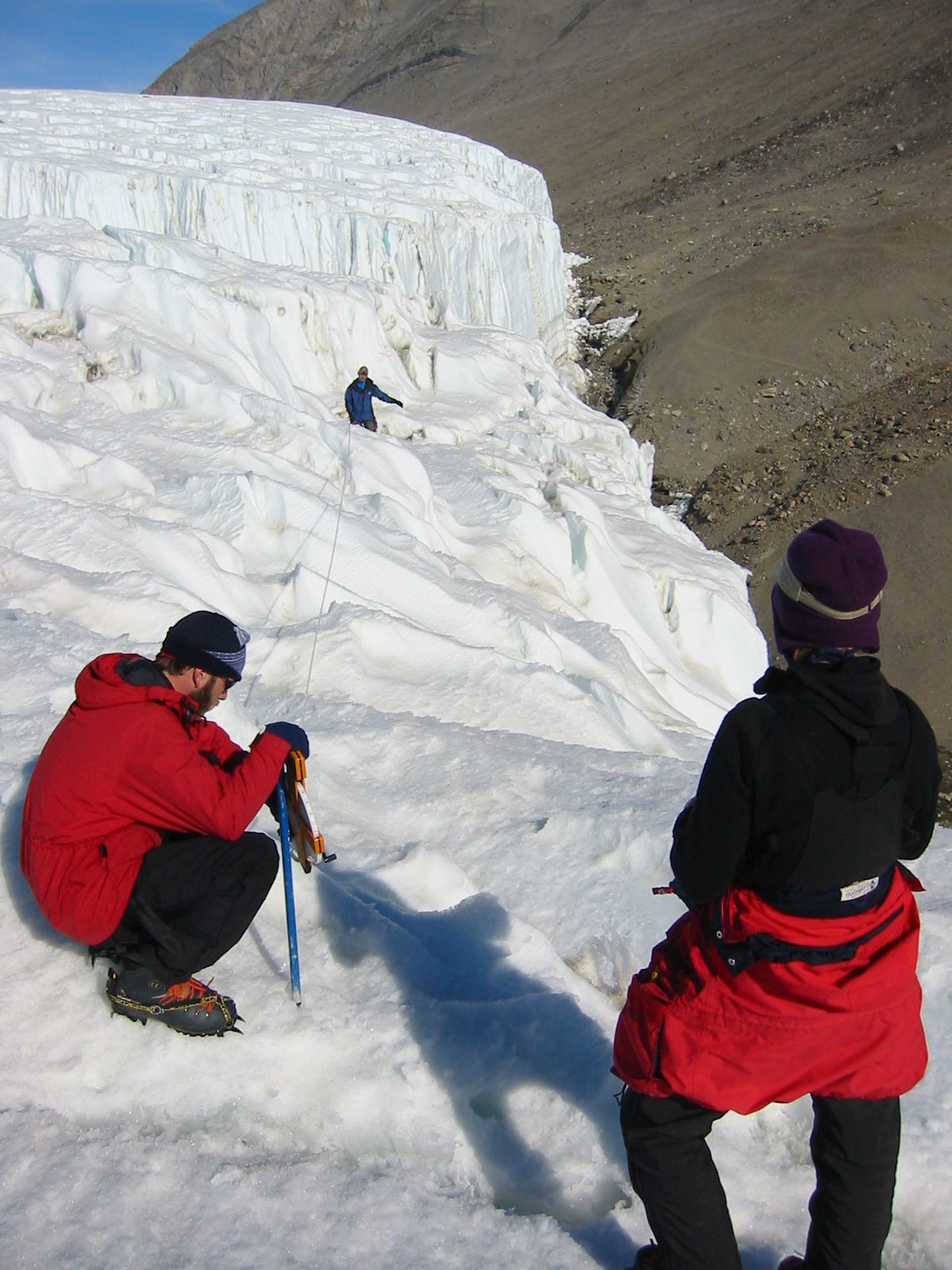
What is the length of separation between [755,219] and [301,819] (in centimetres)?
2768

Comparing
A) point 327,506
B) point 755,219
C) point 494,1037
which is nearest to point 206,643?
point 494,1037

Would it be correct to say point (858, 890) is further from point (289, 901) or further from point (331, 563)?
point (331, 563)

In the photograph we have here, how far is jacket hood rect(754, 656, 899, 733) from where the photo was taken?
1.41m

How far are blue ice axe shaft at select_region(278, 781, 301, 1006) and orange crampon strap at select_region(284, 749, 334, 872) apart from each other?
0.08ft

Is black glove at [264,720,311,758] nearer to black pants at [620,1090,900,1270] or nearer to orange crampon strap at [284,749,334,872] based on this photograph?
orange crampon strap at [284,749,334,872]

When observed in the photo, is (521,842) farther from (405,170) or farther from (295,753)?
(405,170)

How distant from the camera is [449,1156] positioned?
1967 mm

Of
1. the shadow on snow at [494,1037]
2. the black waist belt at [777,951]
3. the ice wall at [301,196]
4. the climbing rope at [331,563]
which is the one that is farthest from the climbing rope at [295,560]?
the ice wall at [301,196]

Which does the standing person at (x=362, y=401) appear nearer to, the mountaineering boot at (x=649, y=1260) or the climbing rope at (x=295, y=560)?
the climbing rope at (x=295, y=560)

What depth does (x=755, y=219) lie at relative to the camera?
25781 millimetres

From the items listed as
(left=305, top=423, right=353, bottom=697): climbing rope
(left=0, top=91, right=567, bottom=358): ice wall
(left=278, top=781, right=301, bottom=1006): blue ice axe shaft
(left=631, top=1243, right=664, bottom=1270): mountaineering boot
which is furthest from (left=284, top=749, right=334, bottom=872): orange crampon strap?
(left=0, top=91, right=567, bottom=358): ice wall

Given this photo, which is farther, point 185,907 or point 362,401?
point 362,401

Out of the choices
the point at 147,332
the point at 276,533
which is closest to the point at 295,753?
the point at 276,533

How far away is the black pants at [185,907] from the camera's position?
1.97 m
